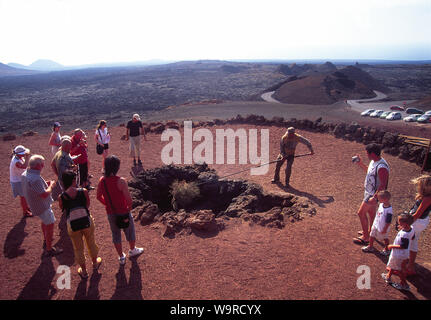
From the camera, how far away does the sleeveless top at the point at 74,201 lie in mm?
3634

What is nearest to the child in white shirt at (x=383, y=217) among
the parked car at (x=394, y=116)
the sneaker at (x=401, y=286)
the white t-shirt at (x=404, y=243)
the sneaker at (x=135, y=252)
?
the white t-shirt at (x=404, y=243)

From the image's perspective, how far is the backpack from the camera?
12.0 ft

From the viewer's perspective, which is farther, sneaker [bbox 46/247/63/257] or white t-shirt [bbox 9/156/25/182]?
white t-shirt [bbox 9/156/25/182]

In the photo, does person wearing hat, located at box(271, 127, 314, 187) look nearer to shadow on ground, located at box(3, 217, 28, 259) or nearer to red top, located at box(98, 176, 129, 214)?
red top, located at box(98, 176, 129, 214)

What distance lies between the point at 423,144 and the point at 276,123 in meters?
6.14

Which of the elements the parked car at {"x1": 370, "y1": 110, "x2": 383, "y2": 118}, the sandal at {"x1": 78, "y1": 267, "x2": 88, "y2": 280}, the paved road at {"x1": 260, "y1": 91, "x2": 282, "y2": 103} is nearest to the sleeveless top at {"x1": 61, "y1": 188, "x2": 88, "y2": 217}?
the sandal at {"x1": 78, "y1": 267, "x2": 88, "y2": 280}

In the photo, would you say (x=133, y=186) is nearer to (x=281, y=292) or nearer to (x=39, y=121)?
(x=281, y=292)

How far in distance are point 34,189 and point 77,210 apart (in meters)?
0.95

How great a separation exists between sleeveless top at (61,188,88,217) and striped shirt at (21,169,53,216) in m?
0.78

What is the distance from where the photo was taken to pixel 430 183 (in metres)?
3.65

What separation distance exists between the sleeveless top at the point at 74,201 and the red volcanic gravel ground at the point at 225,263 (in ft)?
4.10

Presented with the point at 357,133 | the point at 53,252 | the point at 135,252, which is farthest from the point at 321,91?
the point at 53,252

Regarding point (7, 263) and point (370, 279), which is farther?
point (7, 263)
